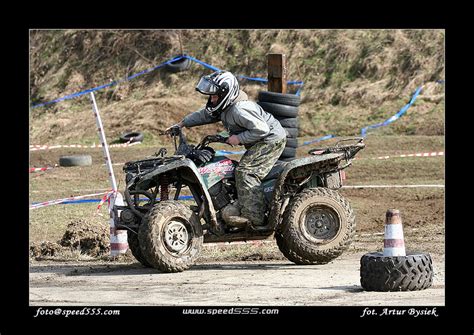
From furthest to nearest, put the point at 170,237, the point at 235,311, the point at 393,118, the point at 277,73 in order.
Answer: the point at 393,118
the point at 277,73
the point at 170,237
the point at 235,311

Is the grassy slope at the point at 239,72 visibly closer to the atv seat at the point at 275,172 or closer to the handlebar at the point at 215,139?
the atv seat at the point at 275,172

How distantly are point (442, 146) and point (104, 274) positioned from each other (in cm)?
1464

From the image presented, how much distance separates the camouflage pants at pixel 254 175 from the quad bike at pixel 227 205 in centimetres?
13

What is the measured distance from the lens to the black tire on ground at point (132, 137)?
30125mm

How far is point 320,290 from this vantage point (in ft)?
35.0

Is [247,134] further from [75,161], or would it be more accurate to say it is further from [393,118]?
[393,118]

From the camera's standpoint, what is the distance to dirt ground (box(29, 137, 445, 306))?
33.6 ft

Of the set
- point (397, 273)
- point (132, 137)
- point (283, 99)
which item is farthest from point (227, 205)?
point (132, 137)

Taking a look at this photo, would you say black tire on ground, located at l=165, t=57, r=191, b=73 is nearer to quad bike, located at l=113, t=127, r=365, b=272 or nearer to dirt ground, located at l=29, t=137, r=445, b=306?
dirt ground, located at l=29, t=137, r=445, b=306

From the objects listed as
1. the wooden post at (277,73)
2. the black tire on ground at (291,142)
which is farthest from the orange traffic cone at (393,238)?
the wooden post at (277,73)

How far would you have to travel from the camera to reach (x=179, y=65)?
116ft

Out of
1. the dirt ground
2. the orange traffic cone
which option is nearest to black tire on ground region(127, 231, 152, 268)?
the dirt ground

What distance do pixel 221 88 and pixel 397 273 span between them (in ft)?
11.2
